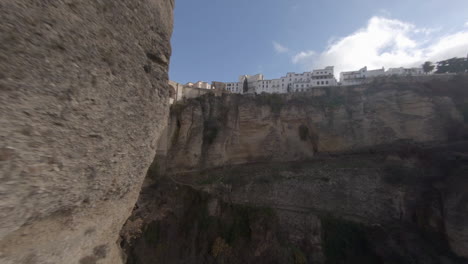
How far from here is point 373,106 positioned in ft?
52.4

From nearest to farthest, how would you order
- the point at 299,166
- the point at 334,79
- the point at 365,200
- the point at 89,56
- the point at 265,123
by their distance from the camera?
the point at 89,56
the point at 365,200
the point at 299,166
the point at 265,123
the point at 334,79

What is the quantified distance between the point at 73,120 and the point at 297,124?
17233mm

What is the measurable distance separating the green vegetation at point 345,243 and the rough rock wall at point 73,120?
36.5 ft

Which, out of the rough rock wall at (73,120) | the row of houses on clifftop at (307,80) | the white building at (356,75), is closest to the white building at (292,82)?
the row of houses on clifftop at (307,80)

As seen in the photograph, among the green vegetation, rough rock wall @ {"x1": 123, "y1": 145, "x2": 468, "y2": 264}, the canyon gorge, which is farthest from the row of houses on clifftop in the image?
the green vegetation

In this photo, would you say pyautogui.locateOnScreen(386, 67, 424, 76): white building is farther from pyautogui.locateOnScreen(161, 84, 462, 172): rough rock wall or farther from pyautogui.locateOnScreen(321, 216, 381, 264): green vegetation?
pyautogui.locateOnScreen(321, 216, 381, 264): green vegetation

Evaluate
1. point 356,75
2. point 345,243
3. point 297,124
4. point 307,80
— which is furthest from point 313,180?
point 356,75

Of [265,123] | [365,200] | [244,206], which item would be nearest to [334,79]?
[265,123]

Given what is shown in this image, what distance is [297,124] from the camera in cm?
1752

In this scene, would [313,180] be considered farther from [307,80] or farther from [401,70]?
[401,70]

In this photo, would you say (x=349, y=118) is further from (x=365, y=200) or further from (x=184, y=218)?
(x=184, y=218)

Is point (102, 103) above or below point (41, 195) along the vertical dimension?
above

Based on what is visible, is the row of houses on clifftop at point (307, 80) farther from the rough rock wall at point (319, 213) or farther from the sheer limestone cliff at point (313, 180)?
the rough rock wall at point (319, 213)

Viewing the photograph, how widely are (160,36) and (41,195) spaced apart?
2.58 metres
